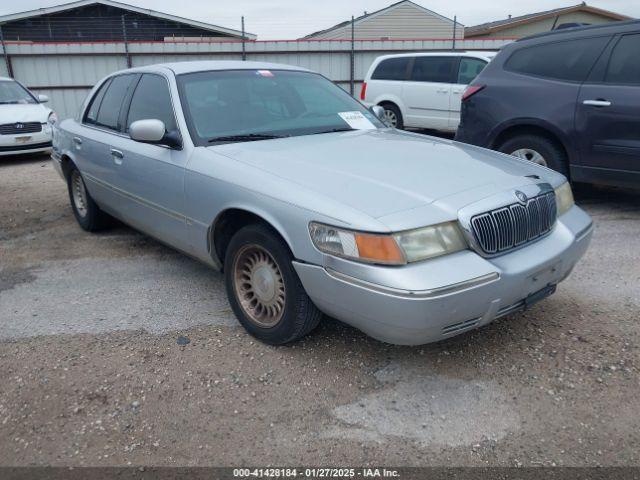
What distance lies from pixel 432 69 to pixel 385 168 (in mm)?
8491

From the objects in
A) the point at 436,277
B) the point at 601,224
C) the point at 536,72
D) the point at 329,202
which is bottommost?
the point at 601,224

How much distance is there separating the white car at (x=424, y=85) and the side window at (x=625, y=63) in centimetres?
479

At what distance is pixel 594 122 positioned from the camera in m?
5.36

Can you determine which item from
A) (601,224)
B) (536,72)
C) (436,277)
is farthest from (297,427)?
(536,72)

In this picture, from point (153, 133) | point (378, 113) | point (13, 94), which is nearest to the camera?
point (153, 133)

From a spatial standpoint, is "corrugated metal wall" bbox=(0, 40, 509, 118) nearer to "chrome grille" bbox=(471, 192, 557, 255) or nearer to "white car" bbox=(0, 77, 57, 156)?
"white car" bbox=(0, 77, 57, 156)

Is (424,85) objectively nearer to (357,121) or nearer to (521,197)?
(357,121)

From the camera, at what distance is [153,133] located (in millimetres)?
3561

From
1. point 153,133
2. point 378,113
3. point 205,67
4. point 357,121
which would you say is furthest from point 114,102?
point 378,113

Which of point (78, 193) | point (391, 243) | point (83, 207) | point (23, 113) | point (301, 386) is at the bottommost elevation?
point (301, 386)

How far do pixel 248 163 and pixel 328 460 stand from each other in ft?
5.46

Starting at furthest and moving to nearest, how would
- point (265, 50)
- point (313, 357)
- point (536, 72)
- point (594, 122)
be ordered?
1. point (265, 50)
2. point (536, 72)
3. point (594, 122)
4. point (313, 357)

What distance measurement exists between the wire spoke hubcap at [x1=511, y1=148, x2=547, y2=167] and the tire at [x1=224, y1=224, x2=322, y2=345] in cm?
371

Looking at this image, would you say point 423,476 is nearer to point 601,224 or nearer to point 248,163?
point 248,163
